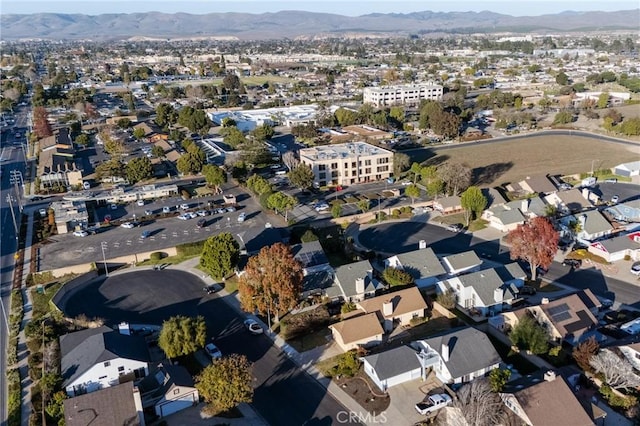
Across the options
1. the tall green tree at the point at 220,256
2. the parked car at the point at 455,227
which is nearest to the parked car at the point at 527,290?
the parked car at the point at 455,227

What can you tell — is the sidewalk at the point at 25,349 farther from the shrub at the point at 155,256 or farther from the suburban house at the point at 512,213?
the suburban house at the point at 512,213

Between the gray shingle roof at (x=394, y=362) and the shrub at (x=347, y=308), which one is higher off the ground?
the gray shingle roof at (x=394, y=362)

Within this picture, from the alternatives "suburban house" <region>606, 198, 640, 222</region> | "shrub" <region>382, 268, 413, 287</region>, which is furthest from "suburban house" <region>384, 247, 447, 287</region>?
"suburban house" <region>606, 198, 640, 222</region>

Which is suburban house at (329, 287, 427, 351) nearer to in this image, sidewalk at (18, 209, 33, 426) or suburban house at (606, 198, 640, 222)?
sidewalk at (18, 209, 33, 426)

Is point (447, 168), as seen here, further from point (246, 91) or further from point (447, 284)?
point (246, 91)

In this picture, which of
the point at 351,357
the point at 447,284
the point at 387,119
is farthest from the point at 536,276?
the point at 387,119

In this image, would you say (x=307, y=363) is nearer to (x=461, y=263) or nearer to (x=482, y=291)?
(x=482, y=291)
